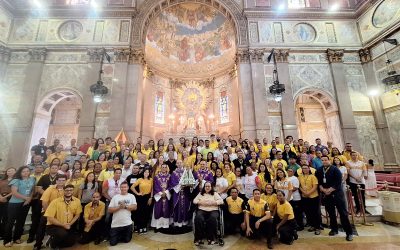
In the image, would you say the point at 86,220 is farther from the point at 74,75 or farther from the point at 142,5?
the point at 142,5

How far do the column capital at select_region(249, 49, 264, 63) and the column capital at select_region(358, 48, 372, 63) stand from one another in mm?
6523

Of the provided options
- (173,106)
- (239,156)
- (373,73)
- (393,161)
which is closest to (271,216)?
(239,156)

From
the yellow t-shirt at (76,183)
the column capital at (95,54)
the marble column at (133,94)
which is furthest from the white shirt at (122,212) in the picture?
the column capital at (95,54)

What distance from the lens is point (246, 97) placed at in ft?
41.9

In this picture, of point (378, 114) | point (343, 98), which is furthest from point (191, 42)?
point (378, 114)

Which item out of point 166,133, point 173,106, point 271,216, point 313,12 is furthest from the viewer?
point 173,106

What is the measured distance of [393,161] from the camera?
1134cm

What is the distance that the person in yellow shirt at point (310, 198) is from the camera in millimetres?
5139

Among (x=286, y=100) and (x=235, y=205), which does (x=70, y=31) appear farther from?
(x=235, y=205)

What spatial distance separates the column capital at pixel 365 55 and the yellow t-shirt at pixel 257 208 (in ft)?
45.0

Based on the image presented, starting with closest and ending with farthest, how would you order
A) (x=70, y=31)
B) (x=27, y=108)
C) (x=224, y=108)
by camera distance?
(x=27, y=108) → (x=70, y=31) → (x=224, y=108)

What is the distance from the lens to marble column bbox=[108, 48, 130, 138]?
12.1 m

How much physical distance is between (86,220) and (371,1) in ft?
61.0

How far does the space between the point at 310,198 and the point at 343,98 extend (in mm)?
10225
